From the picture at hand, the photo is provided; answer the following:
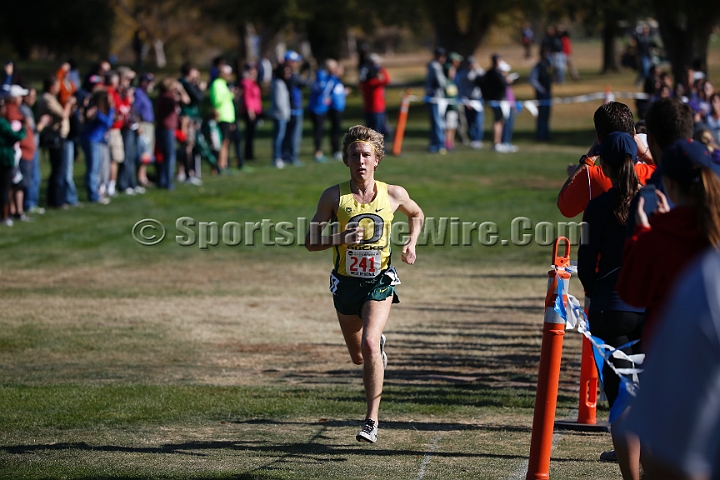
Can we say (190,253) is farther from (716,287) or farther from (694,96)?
(716,287)

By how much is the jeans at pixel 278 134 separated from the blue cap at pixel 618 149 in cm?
1714

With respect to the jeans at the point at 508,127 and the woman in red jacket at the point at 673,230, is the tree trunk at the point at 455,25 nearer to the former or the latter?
the jeans at the point at 508,127

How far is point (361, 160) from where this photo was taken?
7016mm

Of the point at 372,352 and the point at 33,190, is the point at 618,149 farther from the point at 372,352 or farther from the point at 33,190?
the point at 33,190

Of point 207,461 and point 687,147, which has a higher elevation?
point 687,147

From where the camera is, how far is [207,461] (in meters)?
6.47

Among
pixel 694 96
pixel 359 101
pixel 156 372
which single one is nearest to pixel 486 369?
pixel 156 372

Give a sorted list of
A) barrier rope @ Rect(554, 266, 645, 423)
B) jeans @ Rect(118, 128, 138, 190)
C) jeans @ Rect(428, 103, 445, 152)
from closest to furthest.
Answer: barrier rope @ Rect(554, 266, 645, 423) → jeans @ Rect(118, 128, 138, 190) → jeans @ Rect(428, 103, 445, 152)

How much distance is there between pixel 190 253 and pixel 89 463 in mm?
9781

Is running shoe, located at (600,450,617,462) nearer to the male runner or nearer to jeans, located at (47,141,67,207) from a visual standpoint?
the male runner

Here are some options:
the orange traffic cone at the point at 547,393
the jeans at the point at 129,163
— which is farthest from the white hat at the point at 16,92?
the orange traffic cone at the point at 547,393

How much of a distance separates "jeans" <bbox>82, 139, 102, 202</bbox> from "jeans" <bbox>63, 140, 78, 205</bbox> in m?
0.24

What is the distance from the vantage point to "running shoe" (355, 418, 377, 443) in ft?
21.8

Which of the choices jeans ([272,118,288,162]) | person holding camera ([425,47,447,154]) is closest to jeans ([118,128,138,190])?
jeans ([272,118,288,162])
